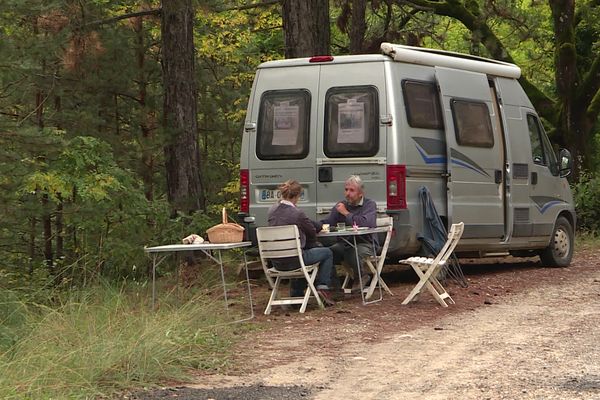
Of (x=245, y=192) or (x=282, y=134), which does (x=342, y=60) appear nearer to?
(x=282, y=134)

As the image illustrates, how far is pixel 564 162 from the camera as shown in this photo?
15.3m

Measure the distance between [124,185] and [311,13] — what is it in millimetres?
3751

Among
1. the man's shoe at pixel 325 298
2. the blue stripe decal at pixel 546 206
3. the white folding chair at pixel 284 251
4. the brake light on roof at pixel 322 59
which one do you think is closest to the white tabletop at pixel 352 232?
the white folding chair at pixel 284 251

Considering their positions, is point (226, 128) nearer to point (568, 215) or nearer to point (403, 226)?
point (568, 215)

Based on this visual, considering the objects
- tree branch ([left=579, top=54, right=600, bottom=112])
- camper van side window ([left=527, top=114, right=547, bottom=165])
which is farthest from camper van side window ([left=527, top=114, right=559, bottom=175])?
tree branch ([left=579, top=54, right=600, bottom=112])

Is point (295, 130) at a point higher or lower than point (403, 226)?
higher

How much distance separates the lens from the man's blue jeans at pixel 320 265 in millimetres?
11188

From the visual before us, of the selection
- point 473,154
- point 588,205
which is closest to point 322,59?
point 473,154

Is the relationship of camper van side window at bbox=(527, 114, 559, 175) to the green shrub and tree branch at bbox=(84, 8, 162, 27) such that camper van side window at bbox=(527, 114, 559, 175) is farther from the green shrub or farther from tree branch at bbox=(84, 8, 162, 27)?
the green shrub

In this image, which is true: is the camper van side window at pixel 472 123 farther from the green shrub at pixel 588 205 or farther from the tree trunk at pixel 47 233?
the green shrub at pixel 588 205

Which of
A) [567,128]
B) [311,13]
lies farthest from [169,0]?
[567,128]

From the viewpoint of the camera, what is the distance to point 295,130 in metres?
12.8

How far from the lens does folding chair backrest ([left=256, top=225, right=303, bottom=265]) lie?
10891 mm

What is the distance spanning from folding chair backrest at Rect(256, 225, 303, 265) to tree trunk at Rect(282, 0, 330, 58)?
457 cm
